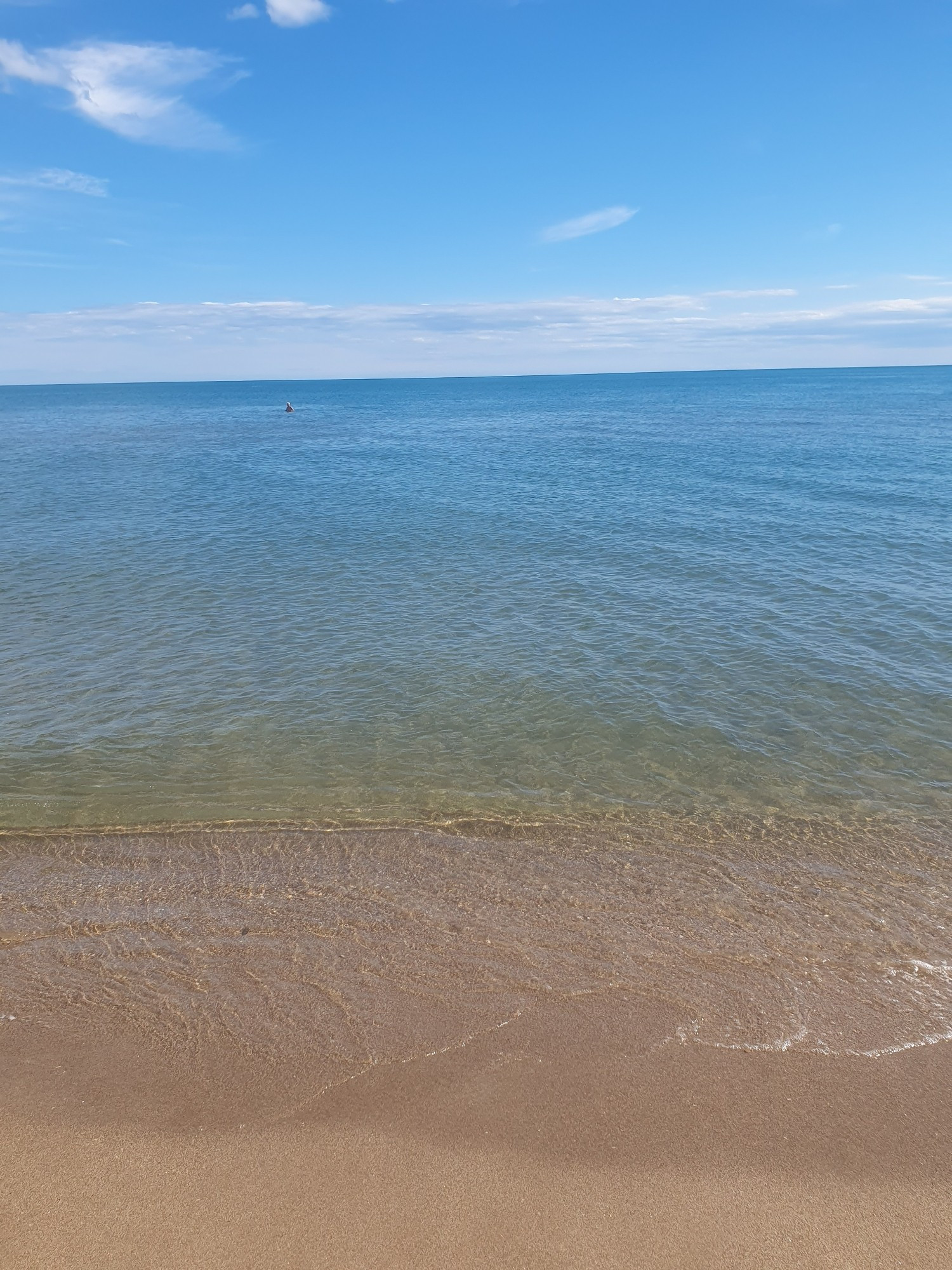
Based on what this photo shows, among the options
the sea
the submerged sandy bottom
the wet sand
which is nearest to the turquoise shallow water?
the sea

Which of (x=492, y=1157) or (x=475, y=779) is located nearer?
(x=492, y=1157)

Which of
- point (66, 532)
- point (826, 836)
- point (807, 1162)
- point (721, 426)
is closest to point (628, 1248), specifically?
point (807, 1162)

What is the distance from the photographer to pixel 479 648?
80.2 feet

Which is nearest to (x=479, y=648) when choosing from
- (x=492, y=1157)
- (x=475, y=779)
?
(x=475, y=779)

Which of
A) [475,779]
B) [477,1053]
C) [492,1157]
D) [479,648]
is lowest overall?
[475,779]

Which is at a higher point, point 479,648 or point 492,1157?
point 492,1157

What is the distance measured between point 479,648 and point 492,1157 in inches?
676

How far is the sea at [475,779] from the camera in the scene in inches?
419

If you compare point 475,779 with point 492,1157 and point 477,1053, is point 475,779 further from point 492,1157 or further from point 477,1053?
point 492,1157

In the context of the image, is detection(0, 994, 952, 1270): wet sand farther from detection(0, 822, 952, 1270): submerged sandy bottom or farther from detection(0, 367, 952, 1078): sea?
detection(0, 367, 952, 1078): sea

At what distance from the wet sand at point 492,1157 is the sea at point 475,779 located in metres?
0.57

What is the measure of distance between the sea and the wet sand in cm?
57

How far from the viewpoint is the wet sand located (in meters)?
7.12

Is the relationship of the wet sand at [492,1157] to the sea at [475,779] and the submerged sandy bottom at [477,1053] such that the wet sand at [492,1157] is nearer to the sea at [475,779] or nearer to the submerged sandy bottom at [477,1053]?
the submerged sandy bottom at [477,1053]
